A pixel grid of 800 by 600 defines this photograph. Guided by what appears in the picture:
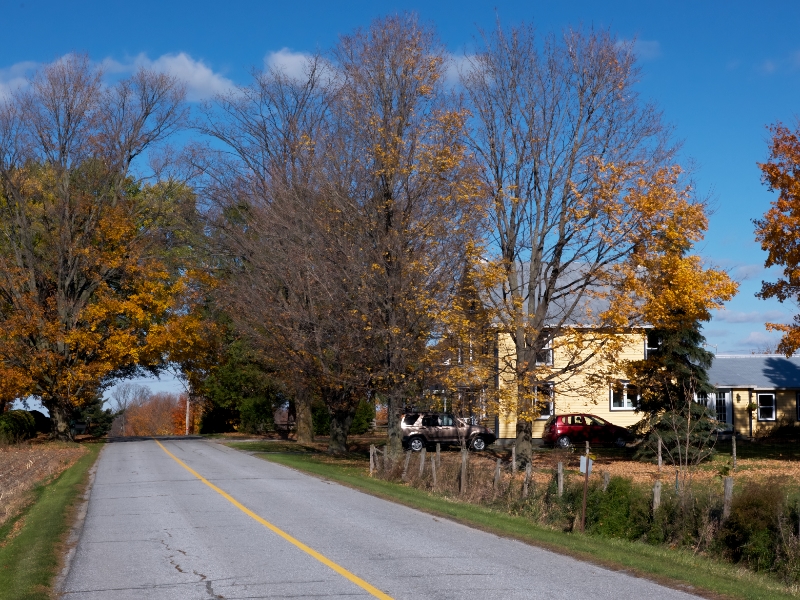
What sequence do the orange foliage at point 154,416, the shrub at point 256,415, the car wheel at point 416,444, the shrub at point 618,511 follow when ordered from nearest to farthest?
the shrub at point 618,511
the car wheel at point 416,444
the shrub at point 256,415
the orange foliage at point 154,416

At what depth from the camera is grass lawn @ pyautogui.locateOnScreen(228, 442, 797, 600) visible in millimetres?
10305

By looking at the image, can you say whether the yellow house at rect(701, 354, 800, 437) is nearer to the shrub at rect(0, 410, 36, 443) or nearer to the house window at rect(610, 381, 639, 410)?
the house window at rect(610, 381, 639, 410)

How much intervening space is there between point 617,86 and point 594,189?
3.27 m

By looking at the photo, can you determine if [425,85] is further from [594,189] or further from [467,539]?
[467,539]

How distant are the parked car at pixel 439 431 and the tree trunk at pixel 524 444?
9157mm

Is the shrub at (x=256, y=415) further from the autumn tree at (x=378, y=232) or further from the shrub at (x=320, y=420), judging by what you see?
the autumn tree at (x=378, y=232)

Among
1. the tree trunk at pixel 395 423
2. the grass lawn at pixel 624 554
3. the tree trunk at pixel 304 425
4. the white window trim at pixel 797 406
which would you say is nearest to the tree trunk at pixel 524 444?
the tree trunk at pixel 395 423

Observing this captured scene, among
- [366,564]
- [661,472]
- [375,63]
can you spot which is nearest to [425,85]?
[375,63]

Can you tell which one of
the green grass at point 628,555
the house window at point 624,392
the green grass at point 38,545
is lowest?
the green grass at point 38,545

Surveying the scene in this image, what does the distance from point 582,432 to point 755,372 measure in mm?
12322

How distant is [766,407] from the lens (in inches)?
1682

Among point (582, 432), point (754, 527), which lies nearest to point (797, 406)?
point (582, 432)

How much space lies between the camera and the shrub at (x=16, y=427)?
1494 inches

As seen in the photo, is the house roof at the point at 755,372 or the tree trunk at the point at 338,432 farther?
the house roof at the point at 755,372
